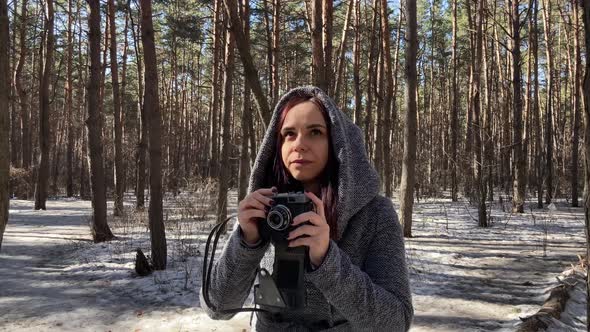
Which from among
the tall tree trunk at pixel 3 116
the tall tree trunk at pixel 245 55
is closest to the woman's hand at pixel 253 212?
the tall tree trunk at pixel 245 55

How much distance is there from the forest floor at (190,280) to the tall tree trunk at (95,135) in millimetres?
473

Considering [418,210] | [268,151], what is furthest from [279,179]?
[418,210]

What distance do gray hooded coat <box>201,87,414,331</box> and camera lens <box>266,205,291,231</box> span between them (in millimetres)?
119

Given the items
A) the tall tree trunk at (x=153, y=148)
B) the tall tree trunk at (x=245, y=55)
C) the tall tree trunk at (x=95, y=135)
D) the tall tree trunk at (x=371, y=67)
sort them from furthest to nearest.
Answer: the tall tree trunk at (x=371, y=67) < the tall tree trunk at (x=95, y=135) < the tall tree trunk at (x=153, y=148) < the tall tree trunk at (x=245, y=55)

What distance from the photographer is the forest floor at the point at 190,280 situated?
174 inches

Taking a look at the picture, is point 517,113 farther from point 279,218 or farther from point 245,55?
point 279,218

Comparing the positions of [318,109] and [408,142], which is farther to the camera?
[408,142]

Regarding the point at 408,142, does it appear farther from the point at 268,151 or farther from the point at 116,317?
the point at 268,151

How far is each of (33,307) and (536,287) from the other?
6.39 meters

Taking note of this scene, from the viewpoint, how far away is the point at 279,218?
1.08m

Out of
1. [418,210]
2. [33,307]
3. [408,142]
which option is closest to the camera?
[33,307]

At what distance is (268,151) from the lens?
1.42 meters

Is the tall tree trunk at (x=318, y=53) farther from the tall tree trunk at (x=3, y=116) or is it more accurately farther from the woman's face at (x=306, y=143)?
the woman's face at (x=306, y=143)

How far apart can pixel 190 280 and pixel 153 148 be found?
2045 mm
